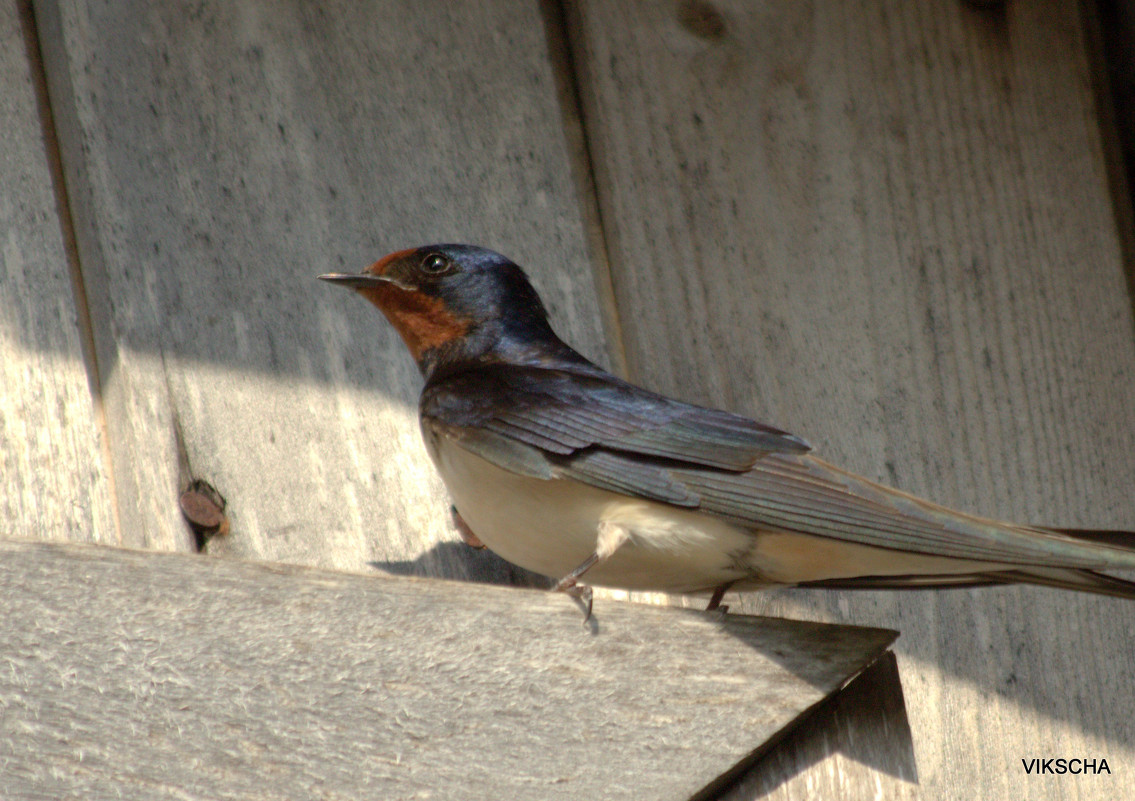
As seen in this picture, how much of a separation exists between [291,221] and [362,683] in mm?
756

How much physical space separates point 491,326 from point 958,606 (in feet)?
2.40

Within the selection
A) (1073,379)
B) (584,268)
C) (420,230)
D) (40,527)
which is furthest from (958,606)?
(40,527)

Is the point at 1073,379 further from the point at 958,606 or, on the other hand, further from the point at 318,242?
the point at 318,242

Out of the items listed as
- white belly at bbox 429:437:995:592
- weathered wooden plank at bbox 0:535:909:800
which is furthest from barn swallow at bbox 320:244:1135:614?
weathered wooden plank at bbox 0:535:909:800

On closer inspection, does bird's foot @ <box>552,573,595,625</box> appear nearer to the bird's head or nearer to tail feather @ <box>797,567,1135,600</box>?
tail feather @ <box>797,567,1135,600</box>

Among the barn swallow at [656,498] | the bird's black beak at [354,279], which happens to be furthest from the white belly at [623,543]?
the bird's black beak at [354,279]

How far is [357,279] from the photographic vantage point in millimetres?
1759

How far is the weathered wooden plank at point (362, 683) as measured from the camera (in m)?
1.15

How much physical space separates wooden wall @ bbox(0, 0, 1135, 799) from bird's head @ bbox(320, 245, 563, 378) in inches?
1.5

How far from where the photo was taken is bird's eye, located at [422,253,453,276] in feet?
6.11

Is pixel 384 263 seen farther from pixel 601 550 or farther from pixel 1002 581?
pixel 1002 581

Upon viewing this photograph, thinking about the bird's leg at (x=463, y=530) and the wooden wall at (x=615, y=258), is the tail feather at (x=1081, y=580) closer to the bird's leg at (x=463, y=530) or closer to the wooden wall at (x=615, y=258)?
the wooden wall at (x=615, y=258)

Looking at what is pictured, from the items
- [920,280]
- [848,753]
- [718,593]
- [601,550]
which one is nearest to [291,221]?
[601,550]

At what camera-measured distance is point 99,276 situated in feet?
5.52
